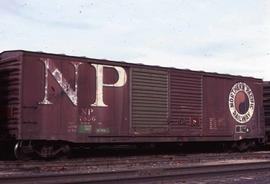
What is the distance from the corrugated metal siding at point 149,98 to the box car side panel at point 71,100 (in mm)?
390

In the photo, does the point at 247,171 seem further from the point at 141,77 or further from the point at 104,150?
the point at 104,150

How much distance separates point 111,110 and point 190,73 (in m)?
3.92

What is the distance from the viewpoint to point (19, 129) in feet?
47.6

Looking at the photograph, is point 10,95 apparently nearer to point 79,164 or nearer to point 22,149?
point 22,149

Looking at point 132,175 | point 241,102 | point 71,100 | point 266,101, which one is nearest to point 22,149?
point 71,100

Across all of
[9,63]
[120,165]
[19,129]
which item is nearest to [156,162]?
[120,165]

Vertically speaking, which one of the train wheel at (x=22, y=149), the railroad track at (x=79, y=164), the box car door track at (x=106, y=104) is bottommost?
the railroad track at (x=79, y=164)

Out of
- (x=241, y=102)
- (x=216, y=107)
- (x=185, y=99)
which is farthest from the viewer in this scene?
(x=241, y=102)

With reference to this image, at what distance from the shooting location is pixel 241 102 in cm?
2092

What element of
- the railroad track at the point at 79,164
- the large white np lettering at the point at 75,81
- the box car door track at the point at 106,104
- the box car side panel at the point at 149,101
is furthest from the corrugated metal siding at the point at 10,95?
the box car side panel at the point at 149,101

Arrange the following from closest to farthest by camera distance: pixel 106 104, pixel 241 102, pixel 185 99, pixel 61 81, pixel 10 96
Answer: pixel 10 96, pixel 61 81, pixel 106 104, pixel 185 99, pixel 241 102

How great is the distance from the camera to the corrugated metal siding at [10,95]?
1477 cm

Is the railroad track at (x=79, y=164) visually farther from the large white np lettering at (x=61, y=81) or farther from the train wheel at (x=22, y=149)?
the large white np lettering at (x=61, y=81)

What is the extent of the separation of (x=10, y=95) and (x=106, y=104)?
318cm
